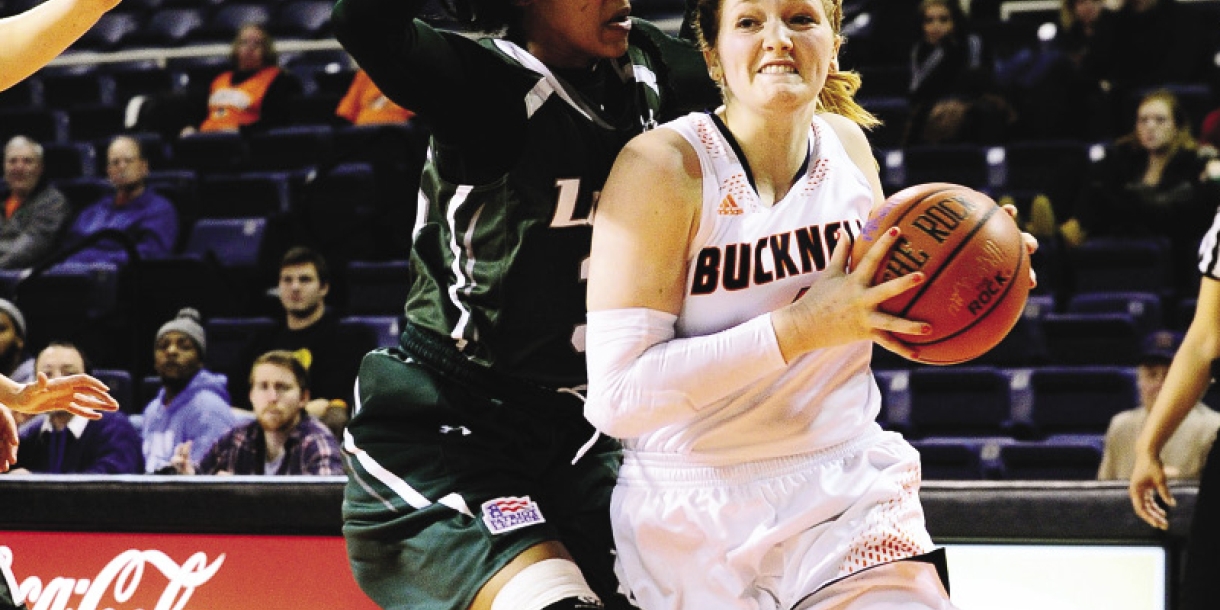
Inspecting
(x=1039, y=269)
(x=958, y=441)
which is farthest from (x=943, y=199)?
(x=1039, y=269)

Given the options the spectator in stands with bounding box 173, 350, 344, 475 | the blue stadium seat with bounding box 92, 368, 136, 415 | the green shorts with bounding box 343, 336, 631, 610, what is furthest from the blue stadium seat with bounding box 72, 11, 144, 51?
the green shorts with bounding box 343, 336, 631, 610

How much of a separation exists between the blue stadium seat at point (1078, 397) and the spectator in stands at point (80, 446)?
382 centimetres

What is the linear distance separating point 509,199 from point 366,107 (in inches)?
287

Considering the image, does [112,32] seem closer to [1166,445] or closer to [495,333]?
[1166,445]

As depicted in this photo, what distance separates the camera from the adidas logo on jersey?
2271 millimetres

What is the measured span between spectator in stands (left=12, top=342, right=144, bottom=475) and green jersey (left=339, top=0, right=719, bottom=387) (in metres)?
3.83

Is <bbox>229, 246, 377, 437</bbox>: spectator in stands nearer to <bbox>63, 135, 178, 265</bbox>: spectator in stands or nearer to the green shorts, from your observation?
<bbox>63, 135, 178, 265</bbox>: spectator in stands

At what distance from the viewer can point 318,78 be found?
10.6 m

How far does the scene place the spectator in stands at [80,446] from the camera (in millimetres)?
6027

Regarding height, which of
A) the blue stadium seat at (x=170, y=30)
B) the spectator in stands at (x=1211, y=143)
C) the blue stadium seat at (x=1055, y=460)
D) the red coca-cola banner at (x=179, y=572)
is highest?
the blue stadium seat at (x=170, y=30)

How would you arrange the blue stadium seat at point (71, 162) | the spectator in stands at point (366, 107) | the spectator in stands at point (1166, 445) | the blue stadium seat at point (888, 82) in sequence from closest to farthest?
the spectator in stands at point (1166, 445) → the blue stadium seat at point (888, 82) → the spectator in stands at point (366, 107) → the blue stadium seat at point (71, 162)

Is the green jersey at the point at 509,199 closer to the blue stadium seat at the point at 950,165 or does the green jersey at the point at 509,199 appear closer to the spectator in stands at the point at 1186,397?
the spectator in stands at the point at 1186,397

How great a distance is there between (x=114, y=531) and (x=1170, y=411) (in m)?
2.71

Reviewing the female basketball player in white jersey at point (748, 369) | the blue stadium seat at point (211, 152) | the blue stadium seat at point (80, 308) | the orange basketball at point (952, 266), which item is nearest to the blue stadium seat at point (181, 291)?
the blue stadium seat at point (80, 308)
